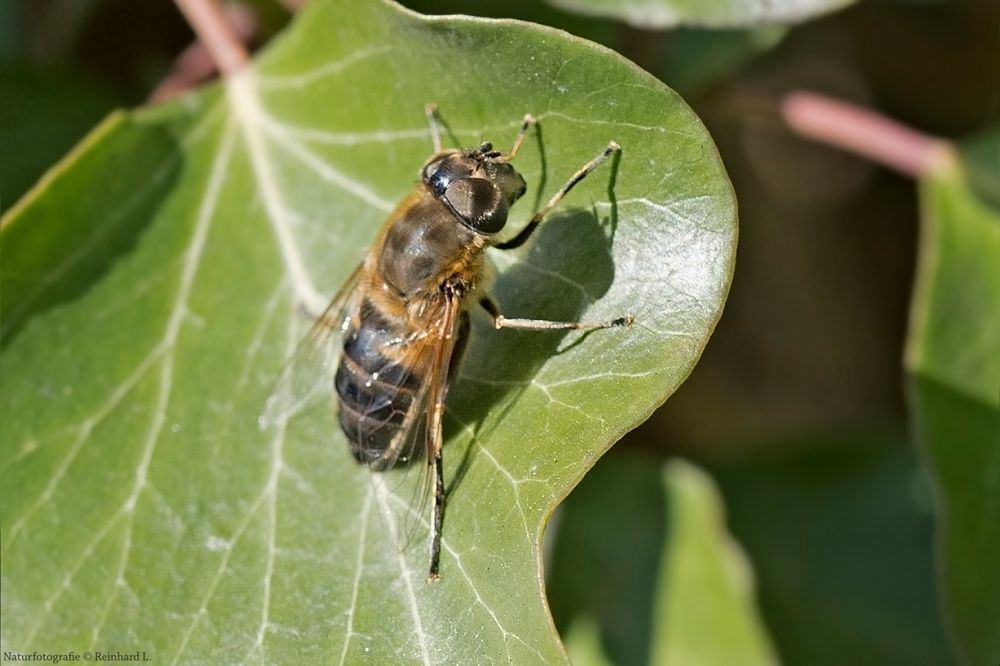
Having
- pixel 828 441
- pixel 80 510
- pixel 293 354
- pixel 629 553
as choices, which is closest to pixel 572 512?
pixel 629 553

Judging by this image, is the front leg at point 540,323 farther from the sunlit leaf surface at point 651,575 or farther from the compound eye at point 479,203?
the sunlit leaf surface at point 651,575

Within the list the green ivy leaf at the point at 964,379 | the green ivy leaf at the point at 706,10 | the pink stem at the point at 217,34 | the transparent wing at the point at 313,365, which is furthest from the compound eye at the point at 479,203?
the green ivy leaf at the point at 964,379

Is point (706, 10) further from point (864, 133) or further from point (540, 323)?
point (540, 323)

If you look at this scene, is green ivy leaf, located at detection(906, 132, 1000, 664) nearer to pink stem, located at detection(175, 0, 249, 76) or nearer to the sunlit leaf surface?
the sunlit leaf surface

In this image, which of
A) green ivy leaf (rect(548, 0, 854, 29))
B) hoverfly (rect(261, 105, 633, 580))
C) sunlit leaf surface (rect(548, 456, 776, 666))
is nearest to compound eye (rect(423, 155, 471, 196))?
hoverfly (rect(261, 105, 633, 580))

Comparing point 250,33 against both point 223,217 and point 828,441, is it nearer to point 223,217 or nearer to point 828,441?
point 223,217

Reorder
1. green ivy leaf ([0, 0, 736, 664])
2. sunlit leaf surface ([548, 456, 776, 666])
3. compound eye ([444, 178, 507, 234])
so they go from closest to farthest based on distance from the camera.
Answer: green ivy leaf ([0, 0, 736, 664]) < compound eye ([444, 178, 507, 234]) < sunlit leaf surface ([548, 456, 776, 666])

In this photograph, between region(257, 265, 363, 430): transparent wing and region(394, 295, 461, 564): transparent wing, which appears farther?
region(257, 265, 363, 430): transparent wing
